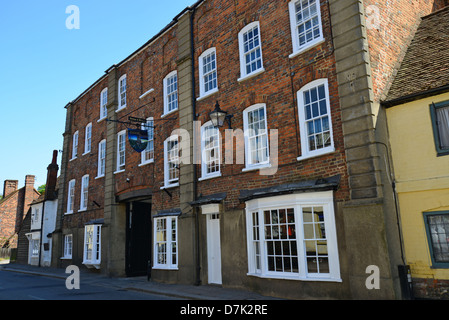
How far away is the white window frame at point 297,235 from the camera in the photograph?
957cm

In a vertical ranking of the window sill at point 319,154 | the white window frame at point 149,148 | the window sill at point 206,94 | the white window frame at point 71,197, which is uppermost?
the window sill at point 206,94

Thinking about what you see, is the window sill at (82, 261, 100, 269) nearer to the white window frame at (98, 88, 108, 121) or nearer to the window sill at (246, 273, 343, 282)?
the white window frame at (98, 88, 108, 121)

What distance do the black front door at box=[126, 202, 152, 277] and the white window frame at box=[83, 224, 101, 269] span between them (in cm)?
209

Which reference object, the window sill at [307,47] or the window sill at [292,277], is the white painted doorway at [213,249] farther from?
the window sill at [307,47]

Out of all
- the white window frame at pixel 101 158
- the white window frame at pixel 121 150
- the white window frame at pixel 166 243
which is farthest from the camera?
the white window frame at pixel 101 158

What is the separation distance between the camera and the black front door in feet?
62.8

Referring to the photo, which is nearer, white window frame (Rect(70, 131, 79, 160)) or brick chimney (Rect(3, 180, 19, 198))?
white window frame (Rect(70, 131, 79, 160))

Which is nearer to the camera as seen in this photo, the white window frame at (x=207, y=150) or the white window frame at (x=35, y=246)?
the white window frame at (x=207, y=150)

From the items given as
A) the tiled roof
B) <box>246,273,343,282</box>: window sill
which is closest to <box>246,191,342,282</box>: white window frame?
<box>246,273,343,282</box>: window sill

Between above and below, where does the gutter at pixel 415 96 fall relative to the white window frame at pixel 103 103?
below

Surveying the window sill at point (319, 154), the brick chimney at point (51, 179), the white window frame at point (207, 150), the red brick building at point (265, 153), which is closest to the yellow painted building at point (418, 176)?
the red brick building at point (265, 153)

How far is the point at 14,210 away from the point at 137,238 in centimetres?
3075

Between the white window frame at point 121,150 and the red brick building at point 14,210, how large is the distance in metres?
26.9

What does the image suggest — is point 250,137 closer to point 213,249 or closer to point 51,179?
point 213,249
